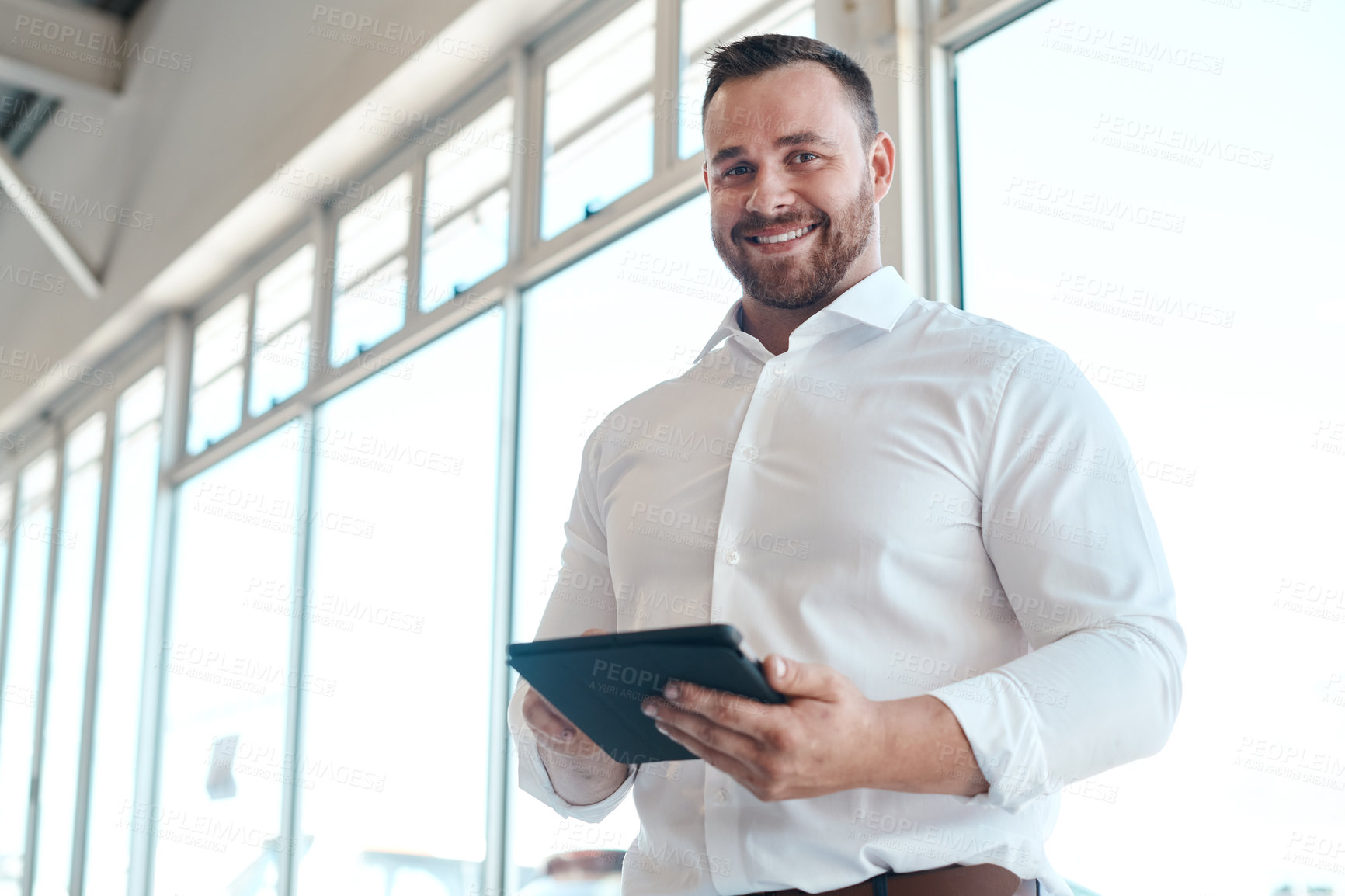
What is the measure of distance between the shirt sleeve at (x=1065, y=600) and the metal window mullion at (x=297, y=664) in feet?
14.2

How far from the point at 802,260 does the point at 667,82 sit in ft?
7.78

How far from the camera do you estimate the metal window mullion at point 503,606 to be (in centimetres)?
374

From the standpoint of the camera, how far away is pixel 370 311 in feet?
16.7

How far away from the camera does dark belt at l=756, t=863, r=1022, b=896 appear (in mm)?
1164

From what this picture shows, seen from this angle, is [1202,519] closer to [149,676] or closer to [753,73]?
[753,73]

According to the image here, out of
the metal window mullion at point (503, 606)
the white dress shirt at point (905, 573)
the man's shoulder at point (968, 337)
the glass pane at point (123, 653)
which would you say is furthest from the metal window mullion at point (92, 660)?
the man's shoulder at point (968, 337)

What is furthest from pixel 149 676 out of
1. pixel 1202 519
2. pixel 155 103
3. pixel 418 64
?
pixel 1202 519

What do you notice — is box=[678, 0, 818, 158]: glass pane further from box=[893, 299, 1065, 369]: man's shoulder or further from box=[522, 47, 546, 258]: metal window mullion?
box=[893, 299, 1065, 369]: man's shoulder

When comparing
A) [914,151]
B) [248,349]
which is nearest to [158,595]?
[248,349]

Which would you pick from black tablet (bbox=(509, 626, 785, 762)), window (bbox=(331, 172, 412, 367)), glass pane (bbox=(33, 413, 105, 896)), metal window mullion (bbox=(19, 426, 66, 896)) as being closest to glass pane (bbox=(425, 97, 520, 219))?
window (bbox=(331, 172, 412, 367))

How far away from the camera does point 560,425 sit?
3895mm

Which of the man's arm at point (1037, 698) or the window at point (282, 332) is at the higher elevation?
the window at point (282, 332)

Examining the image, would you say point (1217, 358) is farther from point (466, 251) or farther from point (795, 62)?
point (466, 251)

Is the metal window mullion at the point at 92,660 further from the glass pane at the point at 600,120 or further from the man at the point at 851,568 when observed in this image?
the man at the point at 851,568
